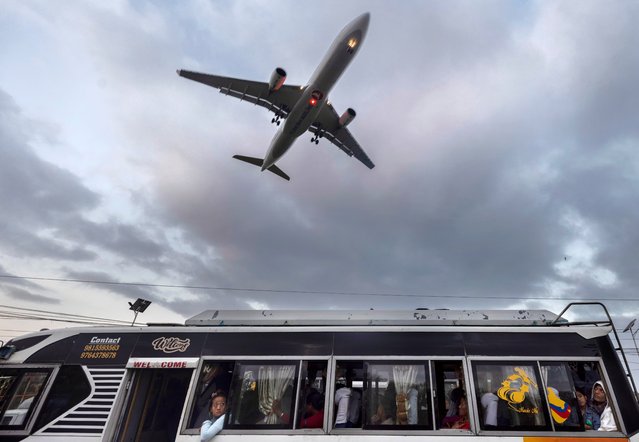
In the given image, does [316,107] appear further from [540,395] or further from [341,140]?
[540,395]

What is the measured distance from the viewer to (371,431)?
5.14 metres

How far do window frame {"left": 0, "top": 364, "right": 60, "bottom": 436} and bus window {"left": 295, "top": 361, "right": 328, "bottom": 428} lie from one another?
480cm

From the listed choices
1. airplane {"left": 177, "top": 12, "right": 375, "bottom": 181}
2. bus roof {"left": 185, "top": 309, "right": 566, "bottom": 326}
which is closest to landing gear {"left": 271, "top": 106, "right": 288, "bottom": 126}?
airplane {"left": 177, "top": 12, "right": 375, "bottom": 181}

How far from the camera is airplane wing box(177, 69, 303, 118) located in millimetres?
20875

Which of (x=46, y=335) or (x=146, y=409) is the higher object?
(x=46, y=335)

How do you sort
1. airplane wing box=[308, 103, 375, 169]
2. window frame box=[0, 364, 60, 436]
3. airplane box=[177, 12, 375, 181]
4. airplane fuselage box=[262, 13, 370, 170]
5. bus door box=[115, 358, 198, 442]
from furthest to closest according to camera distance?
1. airplane wing box=[308, 103, 375, 169]
2. airplane box=[177, 12, 375, 181]
3. airplane fuselage box=[262, 13, 370, 170]
4. bus door box=[115, 358, 198, 442]
5. window frame box=[0, 364, 60, 436]

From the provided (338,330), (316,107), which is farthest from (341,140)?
(338,330)

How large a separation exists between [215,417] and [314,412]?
1.68 metres

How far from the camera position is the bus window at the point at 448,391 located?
5.11 metres

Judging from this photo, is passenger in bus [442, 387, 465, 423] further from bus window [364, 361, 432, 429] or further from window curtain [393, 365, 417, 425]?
window curtain [393, 365, 417, 425]

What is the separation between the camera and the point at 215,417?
5523 mm

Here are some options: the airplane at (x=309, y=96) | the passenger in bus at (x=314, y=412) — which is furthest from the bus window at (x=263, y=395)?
the airplane at (x=309, y=96)

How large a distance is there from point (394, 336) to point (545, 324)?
269 centimetres

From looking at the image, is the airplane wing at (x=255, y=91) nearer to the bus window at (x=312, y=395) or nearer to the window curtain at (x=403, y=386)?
the bus window at (x=312, y=395)
